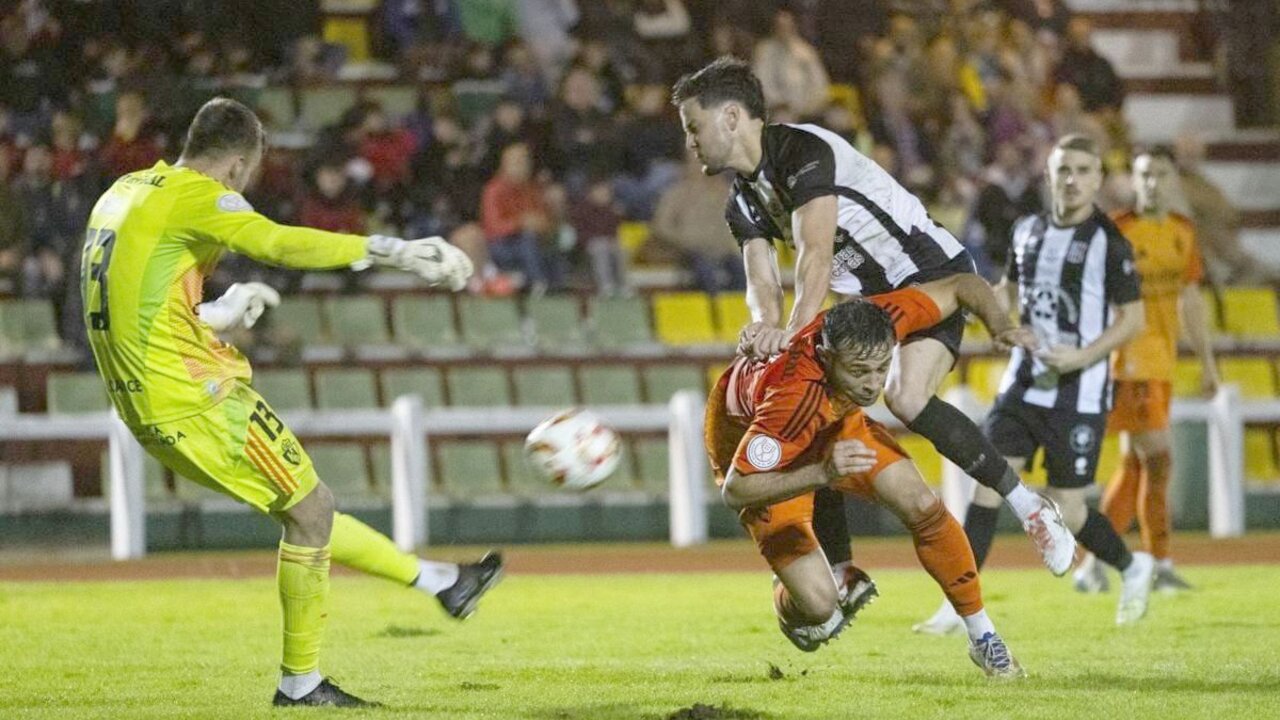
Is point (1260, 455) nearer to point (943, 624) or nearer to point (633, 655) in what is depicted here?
point (943, 624)

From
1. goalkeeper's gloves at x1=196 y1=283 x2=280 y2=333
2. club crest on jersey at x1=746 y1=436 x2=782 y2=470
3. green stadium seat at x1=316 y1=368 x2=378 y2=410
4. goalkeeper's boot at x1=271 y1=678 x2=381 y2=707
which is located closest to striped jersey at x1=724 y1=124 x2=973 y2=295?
club crest on jersey at x1=746 y1=436 x2=782 y2=470

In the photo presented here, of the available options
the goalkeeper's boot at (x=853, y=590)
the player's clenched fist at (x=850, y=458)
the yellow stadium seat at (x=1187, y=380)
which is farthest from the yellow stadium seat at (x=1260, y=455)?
the player's clenched fist at (x=850, y=458)

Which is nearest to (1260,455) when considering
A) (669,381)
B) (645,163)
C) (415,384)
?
(669,381)

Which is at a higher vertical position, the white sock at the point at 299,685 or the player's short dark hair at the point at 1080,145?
the player's short dark hair at the point at 1080,145

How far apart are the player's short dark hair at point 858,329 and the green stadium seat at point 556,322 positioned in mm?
9926

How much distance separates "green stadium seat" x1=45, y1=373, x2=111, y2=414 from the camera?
15.3 meters

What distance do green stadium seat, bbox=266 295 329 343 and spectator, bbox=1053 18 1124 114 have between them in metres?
8.83

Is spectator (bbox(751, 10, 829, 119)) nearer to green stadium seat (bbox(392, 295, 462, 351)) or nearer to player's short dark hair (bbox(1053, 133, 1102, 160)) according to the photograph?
green stadium seat (bbox(392, 295, 462, 351))

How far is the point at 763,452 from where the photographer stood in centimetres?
692

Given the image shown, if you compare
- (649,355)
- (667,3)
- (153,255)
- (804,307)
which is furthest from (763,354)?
(667,3)

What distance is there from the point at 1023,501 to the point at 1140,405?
3.40 meters

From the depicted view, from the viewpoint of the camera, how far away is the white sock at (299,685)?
6.64 m

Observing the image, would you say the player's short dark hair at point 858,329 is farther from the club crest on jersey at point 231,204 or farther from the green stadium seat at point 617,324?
the green stadium seat at point 617,324

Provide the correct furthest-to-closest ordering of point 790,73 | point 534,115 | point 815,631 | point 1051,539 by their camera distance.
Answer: point 790,73 → point 534,115 → point 815,631 → point 1051,539
